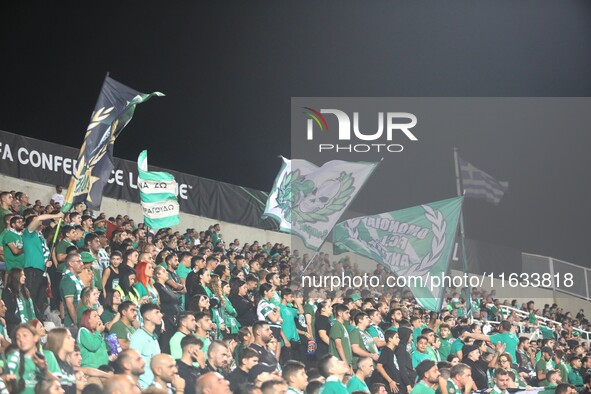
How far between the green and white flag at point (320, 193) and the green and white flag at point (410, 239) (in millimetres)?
339

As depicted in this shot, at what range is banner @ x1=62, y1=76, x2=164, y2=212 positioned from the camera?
7309 mm

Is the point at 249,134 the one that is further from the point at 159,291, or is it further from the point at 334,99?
the point at 159,291

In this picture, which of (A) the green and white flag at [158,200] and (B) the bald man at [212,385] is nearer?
(B) the bald man at [212,385]

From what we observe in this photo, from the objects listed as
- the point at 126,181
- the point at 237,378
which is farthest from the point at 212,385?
the point at 126,181

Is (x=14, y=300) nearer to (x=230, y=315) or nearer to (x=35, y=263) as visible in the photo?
(x=35, y=263)

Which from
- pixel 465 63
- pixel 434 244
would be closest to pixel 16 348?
pixel 434 244

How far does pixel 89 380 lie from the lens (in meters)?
5.16

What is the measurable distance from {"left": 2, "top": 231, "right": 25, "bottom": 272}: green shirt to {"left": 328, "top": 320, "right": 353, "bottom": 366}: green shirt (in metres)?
2.62

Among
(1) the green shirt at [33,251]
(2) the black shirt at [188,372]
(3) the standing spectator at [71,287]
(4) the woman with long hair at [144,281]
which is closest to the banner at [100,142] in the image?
(1) the green shirt at [33,251]

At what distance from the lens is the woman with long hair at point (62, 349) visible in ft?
16.7

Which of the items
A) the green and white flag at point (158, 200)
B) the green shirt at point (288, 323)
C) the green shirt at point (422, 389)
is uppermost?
the green and white flag at point (158, 200)

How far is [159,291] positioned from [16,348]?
6.43 feet

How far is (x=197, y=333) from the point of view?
20.4 feet

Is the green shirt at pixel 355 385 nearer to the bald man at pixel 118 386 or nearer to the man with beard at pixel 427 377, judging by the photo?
A: the man with beard at pixel 427 377
